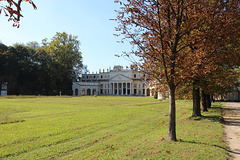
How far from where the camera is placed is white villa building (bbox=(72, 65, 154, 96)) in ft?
337

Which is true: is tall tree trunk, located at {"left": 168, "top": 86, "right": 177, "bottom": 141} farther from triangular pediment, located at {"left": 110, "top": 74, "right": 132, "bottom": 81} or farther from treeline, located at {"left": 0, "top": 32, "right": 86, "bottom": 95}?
triangular pediment, located at {"left": 110, "top": 74, "right": 132, "bottom": 81}

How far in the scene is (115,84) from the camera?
11031 centimetres

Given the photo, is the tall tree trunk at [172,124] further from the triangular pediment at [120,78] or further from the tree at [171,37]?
the triangular pediment at [120,78]

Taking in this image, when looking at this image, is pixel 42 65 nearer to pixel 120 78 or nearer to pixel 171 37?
pixel 120 78

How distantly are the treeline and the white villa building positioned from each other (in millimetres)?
25449

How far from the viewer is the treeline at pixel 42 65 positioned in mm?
64812

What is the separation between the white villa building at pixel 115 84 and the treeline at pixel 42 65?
2545 cm

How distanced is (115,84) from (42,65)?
4612cm

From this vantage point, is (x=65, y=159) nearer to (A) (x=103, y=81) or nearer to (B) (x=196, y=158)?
(B) (x=196, y=158)

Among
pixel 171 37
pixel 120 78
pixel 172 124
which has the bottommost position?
pixel 172 124

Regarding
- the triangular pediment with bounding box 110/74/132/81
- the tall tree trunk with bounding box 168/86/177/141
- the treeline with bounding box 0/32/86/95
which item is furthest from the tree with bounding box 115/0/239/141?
the triangular pediment with bounding box 110/74/132/81

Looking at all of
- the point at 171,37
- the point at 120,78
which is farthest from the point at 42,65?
the point at 171,37

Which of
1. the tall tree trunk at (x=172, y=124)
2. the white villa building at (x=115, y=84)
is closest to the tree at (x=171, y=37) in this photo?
the tall tree trunk at (x=172, y=124)

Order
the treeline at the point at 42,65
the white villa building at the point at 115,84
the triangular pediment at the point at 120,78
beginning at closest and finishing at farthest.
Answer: the treeline at the point at 42,65, the white villa building at the point at 115,84, the triangular pediment at the point at 120,78
